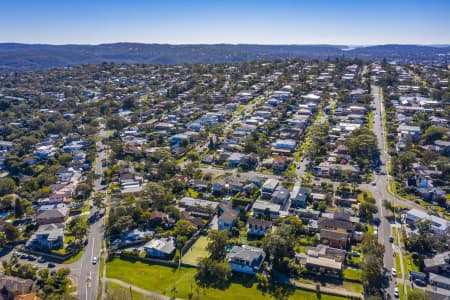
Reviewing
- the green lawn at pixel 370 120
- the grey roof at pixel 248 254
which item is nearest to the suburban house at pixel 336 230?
the grey roof at pixel 248 254

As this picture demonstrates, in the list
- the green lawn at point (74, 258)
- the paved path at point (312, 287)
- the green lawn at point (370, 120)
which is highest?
the green lawn at point (370, 120)

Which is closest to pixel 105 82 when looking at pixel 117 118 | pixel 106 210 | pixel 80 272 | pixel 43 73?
pixel 43 73

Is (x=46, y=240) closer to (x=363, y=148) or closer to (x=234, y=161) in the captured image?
(x=234, y=161)

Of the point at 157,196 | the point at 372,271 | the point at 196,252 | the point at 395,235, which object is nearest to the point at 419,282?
the point at 372,271

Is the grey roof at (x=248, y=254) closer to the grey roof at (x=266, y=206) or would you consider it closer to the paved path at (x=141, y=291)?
the paved path at (x=141, y=291)

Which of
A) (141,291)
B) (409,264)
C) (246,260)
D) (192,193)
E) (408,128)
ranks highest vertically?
(408,128)

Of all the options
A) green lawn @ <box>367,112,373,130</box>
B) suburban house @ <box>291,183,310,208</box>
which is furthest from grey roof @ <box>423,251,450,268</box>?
green lawn @ <box>367,112,373,130</box>

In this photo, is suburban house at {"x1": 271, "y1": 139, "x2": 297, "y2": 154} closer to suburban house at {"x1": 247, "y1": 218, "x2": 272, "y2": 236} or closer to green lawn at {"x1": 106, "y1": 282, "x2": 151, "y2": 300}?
suburban house at {"x1": 247, "y1": 218, "x2": 272, "y2": 236}
